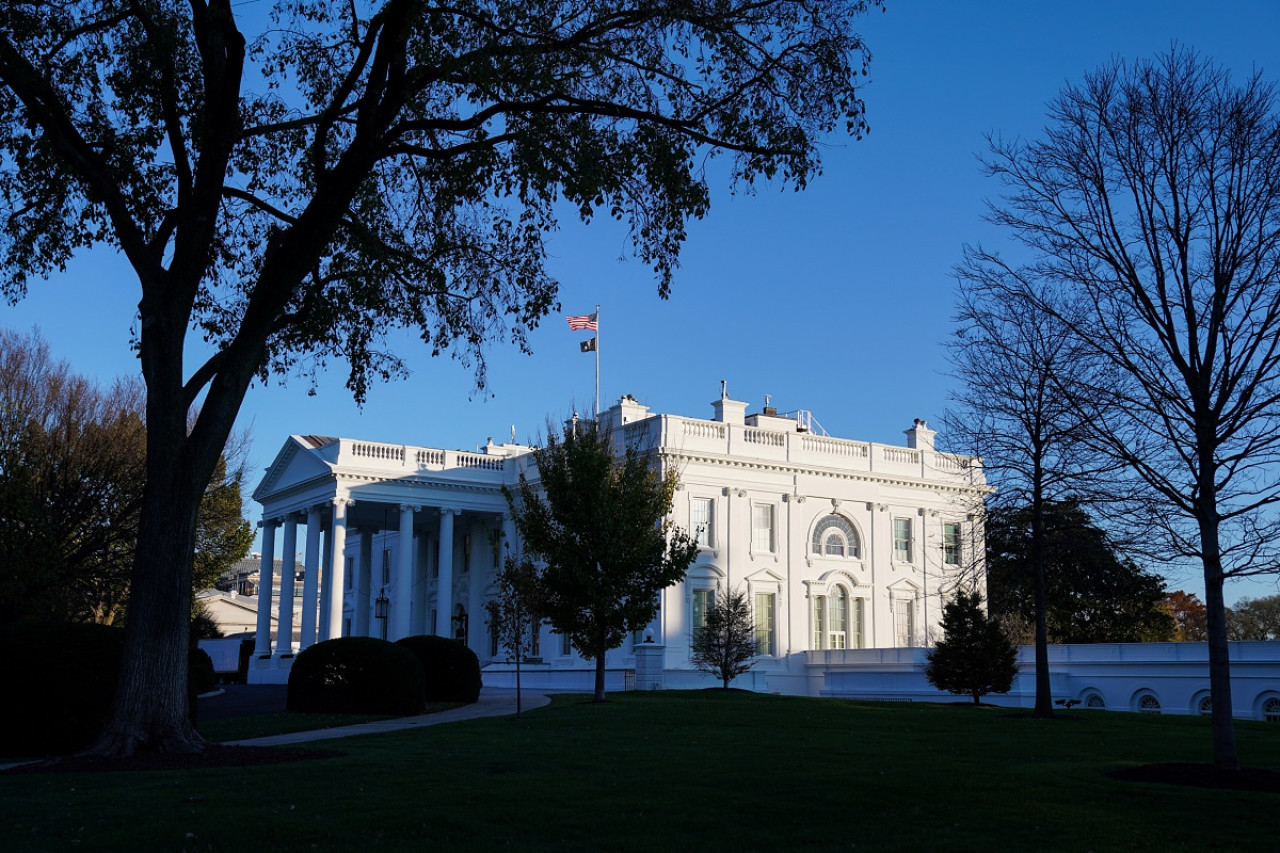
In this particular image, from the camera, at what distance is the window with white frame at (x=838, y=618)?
50.9m

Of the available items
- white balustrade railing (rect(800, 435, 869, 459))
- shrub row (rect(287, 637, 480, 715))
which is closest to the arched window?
white balustrade railing (rect(800, 435, 869, 459))

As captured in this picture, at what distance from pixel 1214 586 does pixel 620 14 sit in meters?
9.97

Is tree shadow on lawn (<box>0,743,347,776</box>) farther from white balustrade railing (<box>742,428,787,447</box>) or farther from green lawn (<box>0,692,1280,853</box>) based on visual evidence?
white balustrade railing (<box>742,428,787,447</box>)

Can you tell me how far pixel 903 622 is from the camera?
2073 inches

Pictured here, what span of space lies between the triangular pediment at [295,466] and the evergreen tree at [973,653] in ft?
92.4

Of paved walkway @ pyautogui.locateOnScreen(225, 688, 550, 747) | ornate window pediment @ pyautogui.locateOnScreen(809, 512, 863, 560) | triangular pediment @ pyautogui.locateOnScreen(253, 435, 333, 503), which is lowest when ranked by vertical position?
paved walkway @ pyautogui.locateOnScreen(225, 688, 550, 747)

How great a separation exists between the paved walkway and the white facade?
12.4 m

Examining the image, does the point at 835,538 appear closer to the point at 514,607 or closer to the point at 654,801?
the point at 514,607

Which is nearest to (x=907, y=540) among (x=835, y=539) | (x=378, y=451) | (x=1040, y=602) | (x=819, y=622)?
(x=835, y=539)

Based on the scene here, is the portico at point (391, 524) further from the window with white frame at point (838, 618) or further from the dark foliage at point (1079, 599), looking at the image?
the dark foliage at point (1079, 599)

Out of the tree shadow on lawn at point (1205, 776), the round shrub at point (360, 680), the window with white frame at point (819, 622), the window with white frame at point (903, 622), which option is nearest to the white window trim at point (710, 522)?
the window with white frame at point (819, 622)

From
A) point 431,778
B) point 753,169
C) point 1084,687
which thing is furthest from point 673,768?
point 1084,687

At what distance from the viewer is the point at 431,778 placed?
13297mm

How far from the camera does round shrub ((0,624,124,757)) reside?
17.9 metres
